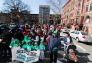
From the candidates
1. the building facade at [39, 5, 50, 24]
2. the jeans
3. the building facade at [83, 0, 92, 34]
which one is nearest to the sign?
the jeans

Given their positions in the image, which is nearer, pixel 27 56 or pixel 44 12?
pixel 27 56

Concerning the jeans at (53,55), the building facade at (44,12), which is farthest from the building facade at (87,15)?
the jeans at (53,55)

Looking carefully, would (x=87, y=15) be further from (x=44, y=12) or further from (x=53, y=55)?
(x=53, y=55)

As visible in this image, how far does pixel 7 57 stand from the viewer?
13773 millimetres

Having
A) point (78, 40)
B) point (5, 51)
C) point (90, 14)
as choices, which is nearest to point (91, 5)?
point (90, 14)

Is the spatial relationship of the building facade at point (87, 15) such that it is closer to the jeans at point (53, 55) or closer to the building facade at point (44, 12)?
the building facade at point (44, 12)

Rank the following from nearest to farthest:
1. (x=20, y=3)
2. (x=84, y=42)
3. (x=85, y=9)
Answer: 1. (x=84, y=42)
2. (x=85, y=9)
3. (x=20, y=3)

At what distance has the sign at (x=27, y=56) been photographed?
1045cm

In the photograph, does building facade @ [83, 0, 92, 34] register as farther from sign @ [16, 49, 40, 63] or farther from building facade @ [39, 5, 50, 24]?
sign @ [16, 49, 40, 63]

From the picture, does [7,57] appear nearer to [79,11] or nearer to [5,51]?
[5,51]

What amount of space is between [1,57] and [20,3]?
67.1m

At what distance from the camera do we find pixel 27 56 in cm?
1052

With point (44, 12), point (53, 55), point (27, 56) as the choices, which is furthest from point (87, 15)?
point (27, 56)

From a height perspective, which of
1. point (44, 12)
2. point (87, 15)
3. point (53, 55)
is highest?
point (87, 15)
